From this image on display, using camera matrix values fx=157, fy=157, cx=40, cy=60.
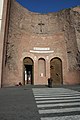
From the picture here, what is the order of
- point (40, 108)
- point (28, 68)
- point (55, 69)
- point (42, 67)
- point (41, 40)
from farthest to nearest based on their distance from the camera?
point (28, 68), point (41, 40), point (55, 69), point (42, 67), point (40, 108)

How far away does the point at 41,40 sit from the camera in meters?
23.4

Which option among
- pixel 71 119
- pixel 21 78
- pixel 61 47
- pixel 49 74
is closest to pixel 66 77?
pixel 49 74

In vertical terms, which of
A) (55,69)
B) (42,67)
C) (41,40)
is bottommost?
(55,69)

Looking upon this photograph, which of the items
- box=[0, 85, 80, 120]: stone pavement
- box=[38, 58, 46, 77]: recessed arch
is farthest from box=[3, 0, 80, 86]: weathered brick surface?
box=[0, 85, 80, 120]: stone pavement

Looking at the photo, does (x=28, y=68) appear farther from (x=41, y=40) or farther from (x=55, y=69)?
(x=41, y=40)

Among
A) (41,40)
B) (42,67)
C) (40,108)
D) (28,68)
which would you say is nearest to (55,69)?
(42,67)

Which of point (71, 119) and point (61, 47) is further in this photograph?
point (61, 47)

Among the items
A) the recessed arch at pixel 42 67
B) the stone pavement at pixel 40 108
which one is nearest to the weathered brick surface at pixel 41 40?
the recessed arch at pixel 42 67

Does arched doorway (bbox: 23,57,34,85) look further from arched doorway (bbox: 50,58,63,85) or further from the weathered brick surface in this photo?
arched doorway (bbox: 50,58,63,85)

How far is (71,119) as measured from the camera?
9.95ft

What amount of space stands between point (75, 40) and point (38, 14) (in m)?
7.14

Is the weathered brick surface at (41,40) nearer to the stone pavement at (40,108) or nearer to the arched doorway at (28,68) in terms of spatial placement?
the arched doorway at (28,68)

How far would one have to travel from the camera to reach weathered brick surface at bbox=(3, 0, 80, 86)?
69.6 ft

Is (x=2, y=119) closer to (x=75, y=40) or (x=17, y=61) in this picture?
(x=17, y=61)
